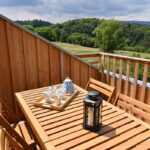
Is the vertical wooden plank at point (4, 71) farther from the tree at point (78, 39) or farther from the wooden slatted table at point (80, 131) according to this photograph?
the tree at point (78, 39)

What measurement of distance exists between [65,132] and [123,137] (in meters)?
0.46

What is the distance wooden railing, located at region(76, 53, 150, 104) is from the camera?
2906 millimetres

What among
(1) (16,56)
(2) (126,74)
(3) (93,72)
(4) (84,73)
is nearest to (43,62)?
(1) (16,56)

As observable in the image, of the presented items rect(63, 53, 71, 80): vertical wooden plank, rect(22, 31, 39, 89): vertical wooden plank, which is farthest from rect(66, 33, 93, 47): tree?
rect(22, 31, 39, 89): vertical wooden plank

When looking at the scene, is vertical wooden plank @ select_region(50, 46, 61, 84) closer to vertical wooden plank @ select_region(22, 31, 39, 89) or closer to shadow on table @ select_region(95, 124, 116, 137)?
vertical wooden plank @ select_region(22, 31, 39, 89)

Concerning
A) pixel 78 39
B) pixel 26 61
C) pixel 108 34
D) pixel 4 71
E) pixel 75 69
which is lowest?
pixel 78 39

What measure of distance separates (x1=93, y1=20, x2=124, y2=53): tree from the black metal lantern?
31485 mm

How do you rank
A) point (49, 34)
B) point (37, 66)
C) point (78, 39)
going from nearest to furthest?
point (37, 66) < point (49, 34) < point (78, 39)

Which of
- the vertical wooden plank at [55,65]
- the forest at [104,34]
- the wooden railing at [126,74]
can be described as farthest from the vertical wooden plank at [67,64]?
the forest at [104,34]

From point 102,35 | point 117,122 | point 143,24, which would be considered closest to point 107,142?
point 117,122

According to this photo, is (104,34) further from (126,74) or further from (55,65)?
(55,65)

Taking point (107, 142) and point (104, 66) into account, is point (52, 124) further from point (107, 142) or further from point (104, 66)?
point (104, 66)

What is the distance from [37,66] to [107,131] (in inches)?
76.2

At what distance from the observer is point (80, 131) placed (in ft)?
4.76
